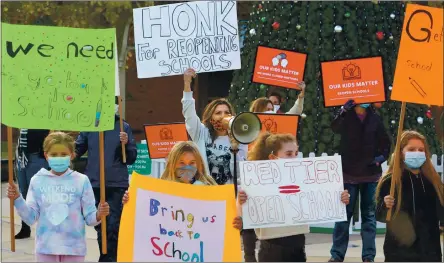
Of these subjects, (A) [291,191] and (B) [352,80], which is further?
(B) [352,80]

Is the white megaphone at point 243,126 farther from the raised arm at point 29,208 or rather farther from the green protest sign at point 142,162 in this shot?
the green protest sign at point 142,162

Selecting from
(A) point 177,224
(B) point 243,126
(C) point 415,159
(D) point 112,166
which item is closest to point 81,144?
(D) point 112,166

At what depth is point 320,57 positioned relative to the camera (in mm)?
10672

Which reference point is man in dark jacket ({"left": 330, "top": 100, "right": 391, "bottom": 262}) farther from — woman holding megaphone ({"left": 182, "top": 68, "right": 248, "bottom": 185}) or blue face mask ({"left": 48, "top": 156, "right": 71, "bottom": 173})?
blue face mask ({"left": 48, "top": 156, "right": 71, "bottom": 173})

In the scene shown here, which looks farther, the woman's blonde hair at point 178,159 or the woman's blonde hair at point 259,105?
the woman's blonde hair at point 259,105

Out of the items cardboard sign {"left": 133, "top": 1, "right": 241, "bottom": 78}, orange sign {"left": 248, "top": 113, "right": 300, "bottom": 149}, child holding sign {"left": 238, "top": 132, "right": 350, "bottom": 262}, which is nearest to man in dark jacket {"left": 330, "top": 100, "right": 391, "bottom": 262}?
orange sign {"left": 248, "top": 113, "right": 300, "bottom": 149}

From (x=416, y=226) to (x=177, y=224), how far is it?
1677 mm

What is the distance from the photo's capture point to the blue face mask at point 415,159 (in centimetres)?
638

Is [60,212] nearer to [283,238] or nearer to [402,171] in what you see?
[283,238]

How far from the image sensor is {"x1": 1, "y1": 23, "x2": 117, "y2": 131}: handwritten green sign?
20.1 feet

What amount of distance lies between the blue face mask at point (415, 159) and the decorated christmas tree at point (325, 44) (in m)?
4.08

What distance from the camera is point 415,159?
6387 mm

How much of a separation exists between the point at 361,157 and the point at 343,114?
40 centimetres

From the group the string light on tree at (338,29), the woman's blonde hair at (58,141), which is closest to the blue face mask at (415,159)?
the woman's blonde hair at (58,141)
